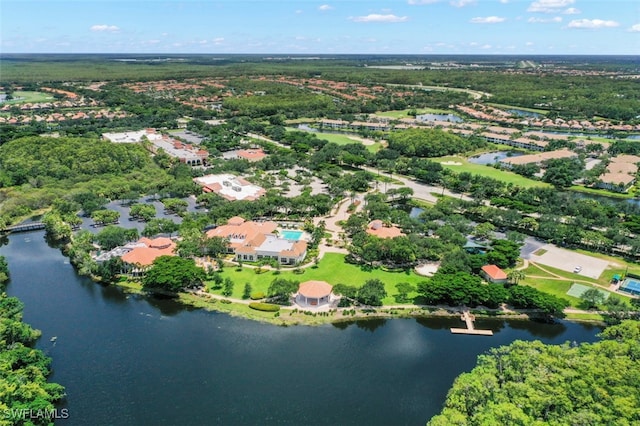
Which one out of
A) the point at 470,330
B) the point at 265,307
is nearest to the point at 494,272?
the point at 470,330

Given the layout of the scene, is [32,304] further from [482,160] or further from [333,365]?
[482,160]

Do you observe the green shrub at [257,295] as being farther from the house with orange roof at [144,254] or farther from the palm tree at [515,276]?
the palm tree at [515,276]

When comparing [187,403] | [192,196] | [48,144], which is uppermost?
[48,144]

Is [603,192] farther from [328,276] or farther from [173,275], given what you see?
[173,275]

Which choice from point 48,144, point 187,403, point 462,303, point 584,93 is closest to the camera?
point 187,403

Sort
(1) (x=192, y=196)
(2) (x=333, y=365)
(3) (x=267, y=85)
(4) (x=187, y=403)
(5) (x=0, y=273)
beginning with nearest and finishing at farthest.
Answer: (4) (x=187, y=403)
(2) (x=333, y=365)
(5) (x=0, y=273)
(1) (x=192, y=196)
(3) (x=267, y=85)

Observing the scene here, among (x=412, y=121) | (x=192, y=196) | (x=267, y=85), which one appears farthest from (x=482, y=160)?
(x=267, y=85)

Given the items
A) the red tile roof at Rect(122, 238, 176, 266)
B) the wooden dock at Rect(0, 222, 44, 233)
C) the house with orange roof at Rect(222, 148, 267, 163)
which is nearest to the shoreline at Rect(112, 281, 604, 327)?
the red tile roof at Rect(122, 238, 176, 266)
